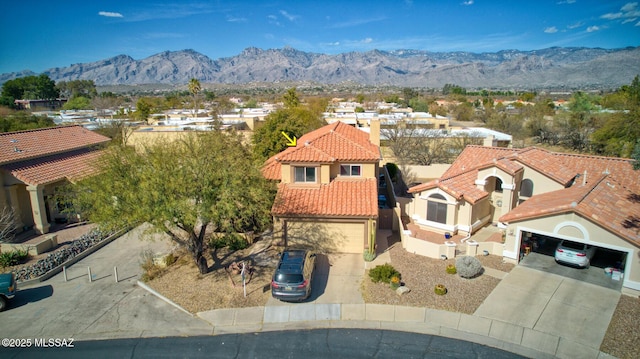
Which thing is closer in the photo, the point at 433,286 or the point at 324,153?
the point at 433,286

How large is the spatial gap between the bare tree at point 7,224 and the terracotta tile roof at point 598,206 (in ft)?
88.1

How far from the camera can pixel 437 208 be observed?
2436 cm

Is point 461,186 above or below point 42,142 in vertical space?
below

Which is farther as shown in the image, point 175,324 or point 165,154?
point 165,154

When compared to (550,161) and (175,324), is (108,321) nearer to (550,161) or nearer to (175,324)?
(175,324)

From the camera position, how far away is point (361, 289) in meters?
17.8

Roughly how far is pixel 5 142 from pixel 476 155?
109 ft

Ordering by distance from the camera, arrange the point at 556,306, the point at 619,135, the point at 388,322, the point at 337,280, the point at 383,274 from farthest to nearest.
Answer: the point at 619,135 → the point at 337,280 → the point at 383,274 → the point at 556,306 → the point at 388,322

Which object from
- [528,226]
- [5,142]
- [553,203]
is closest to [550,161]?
[553,203]

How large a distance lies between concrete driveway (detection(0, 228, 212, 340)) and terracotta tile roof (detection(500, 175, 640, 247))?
1648cm

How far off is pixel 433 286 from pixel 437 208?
759cm

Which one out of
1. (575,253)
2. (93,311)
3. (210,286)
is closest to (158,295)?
(210,286)

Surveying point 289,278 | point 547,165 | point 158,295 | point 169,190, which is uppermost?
point 169,190

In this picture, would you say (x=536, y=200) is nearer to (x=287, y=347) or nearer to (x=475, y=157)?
(x=475, y=157)
